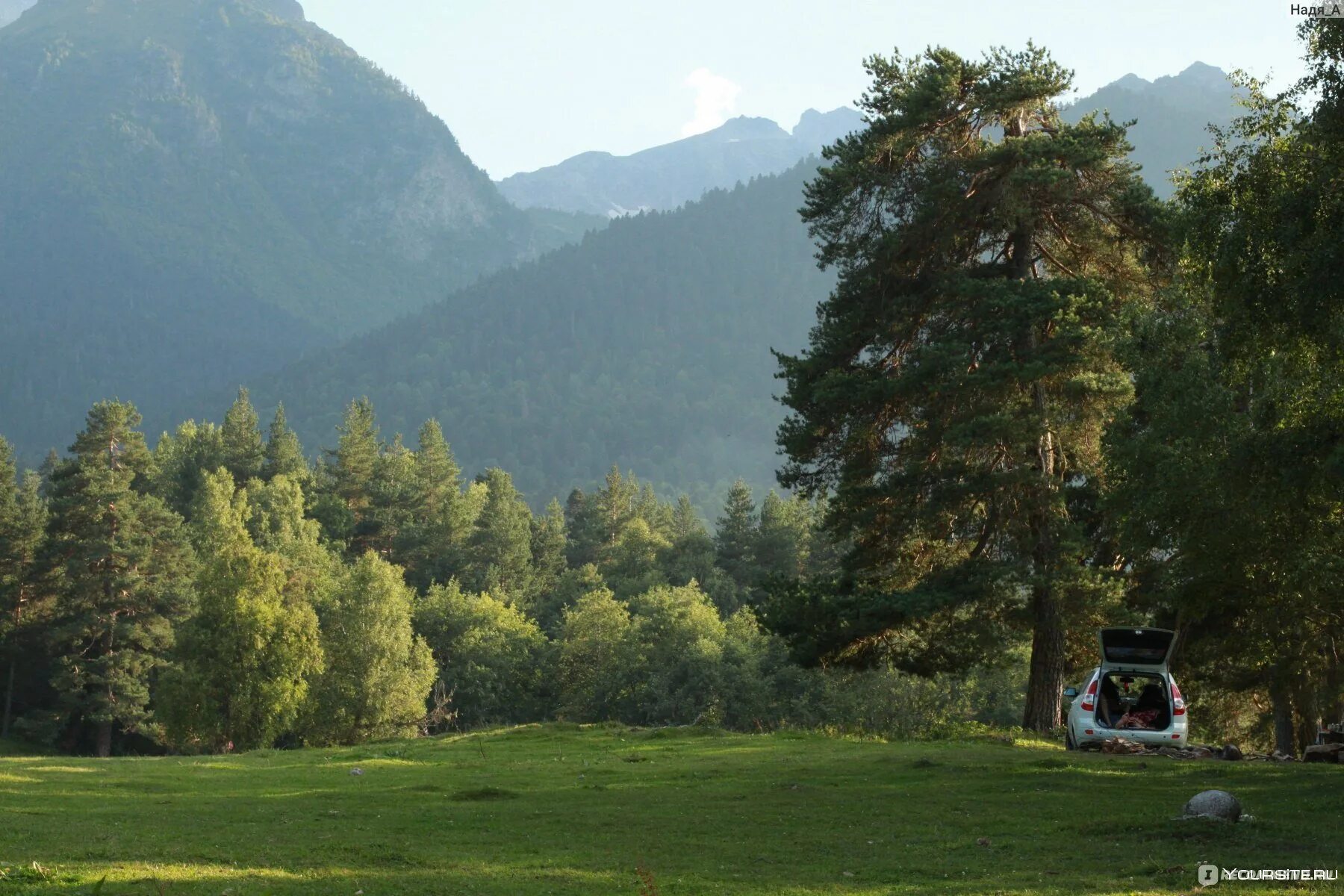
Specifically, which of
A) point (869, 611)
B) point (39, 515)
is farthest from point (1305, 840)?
point (39, 515)

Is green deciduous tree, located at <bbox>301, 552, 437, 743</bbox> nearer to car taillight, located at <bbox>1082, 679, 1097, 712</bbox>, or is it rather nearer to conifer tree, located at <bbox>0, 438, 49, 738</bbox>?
conifer tree, located at <bbox>0, 438, 49, 738</bbox>

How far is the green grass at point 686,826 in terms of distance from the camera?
12945 millimetres

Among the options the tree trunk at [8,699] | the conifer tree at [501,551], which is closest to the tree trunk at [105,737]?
the tree trunk at [8,699]

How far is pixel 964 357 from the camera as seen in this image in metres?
27.3

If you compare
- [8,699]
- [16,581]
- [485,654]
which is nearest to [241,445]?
[16,581]

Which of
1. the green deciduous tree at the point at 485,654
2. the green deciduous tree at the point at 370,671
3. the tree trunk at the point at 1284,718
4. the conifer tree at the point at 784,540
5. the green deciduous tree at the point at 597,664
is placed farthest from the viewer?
the conifer tree at the point at 784,540

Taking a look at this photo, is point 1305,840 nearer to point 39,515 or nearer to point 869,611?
point 869,611

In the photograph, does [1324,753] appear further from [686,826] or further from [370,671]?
[370,671]

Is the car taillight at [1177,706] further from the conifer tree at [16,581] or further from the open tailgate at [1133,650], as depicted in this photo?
the conifer tree at [16,581]

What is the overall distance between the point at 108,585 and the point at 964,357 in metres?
60.2

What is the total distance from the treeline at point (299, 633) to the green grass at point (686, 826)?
27939 mm

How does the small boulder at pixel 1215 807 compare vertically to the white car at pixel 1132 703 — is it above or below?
below

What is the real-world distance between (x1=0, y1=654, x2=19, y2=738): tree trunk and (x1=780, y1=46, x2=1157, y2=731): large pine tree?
61.0 m

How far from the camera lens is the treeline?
64062mm
